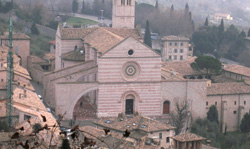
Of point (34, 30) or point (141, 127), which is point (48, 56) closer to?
point (34, 30)

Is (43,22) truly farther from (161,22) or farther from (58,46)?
(58,46)

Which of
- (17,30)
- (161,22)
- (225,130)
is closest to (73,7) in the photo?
(161,22)

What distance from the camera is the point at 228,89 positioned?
150 feet

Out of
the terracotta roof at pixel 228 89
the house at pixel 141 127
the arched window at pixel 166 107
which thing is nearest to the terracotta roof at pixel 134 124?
the house at pixel 141 127

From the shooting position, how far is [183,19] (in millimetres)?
87938

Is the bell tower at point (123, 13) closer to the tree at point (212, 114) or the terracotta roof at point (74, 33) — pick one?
the terracotta roof at point (74, 33)

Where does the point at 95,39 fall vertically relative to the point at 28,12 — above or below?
below

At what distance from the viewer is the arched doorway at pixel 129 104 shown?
4344 cm

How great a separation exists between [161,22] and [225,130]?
42.5 m

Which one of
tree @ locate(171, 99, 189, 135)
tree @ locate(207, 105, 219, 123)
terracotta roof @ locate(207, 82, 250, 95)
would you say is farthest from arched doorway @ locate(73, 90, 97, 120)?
terracotta roof @ locate(207, 82, 250, 95)

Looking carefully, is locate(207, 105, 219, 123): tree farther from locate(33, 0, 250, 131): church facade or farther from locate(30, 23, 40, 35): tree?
locate(30, 23, 40, 35): tree

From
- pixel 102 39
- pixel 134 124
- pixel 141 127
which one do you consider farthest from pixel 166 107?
pixel 141 127

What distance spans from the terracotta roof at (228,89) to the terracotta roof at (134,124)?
26.8ft

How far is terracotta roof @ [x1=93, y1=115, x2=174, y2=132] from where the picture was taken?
36.7 meters
